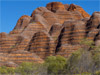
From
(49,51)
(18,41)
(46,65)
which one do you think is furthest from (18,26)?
(46,65)

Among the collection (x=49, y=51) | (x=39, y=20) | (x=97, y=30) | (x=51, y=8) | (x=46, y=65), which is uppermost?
(x=51, y=8)

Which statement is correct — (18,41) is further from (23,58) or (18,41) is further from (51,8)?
(51,8)

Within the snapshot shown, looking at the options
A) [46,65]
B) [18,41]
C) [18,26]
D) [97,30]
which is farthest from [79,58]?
[18,26]

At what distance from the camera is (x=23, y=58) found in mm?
78000

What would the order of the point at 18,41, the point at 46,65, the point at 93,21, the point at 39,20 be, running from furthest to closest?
the point at 39,20
the point at 18,41
the point at 93,21
the point at 46,65

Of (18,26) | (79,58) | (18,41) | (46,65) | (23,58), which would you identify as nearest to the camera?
(79,58)

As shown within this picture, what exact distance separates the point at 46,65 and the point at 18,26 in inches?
2718

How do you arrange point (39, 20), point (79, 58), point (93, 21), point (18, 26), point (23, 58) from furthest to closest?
point (18, 26) < point (39, 20) < point (93, 21) < point (23, 58) < point (79, 58)

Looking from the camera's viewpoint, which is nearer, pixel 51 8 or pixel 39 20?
pixel 39 20

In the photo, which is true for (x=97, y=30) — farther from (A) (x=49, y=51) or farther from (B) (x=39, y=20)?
(B) (x=39, y=20)

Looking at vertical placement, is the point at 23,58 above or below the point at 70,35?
below

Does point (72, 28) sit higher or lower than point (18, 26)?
lower

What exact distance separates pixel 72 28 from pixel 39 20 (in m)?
22.0

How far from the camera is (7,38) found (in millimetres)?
93000
